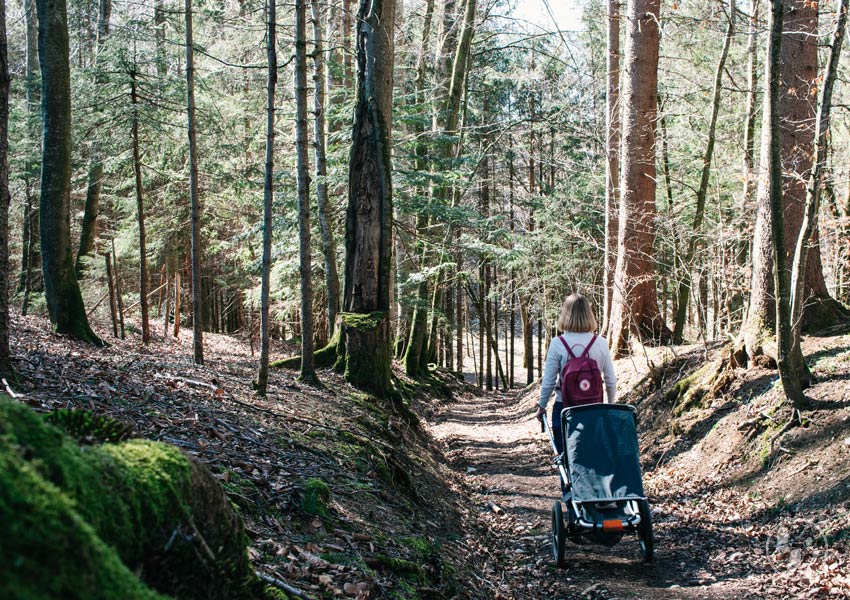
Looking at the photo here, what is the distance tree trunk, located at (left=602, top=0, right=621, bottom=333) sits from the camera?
14.5m

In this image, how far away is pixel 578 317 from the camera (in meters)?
5.98

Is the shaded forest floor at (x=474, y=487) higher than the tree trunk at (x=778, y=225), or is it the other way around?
the tree trunk at (x=778, y=225)

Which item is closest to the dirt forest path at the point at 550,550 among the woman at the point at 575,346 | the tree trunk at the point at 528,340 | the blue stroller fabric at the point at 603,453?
the blue stroller fabric at the point at 603,453

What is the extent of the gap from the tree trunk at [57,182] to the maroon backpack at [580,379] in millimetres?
9184

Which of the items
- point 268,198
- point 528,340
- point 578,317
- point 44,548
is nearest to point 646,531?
point 578,317

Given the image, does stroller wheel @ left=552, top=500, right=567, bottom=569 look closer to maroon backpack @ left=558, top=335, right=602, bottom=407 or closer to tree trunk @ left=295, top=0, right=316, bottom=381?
maroon backpack @ left=558, top=335, right=602, bottom=407

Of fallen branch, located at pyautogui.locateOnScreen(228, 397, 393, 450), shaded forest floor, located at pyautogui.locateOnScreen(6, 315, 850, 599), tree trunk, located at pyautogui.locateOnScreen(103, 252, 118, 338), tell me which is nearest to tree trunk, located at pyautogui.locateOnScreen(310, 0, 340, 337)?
tree trunk, located at pyautogui.locateOnScreen(103, 252, 118, 338)

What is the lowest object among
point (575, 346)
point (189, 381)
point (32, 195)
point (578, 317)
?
point (189, 381)

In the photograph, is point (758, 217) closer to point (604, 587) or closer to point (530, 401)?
point (604, 587)

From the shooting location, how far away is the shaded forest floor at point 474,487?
179 inches

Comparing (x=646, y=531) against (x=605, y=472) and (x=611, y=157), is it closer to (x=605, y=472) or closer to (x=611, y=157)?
(x=605, y=472)

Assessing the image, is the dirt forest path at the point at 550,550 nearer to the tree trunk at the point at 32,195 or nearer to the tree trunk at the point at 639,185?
the tree trunk at the point at 639,185

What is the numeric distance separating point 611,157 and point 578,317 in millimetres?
11248

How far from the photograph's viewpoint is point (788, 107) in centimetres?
906
